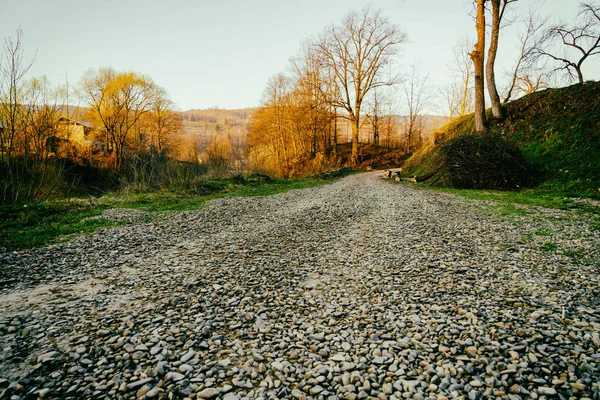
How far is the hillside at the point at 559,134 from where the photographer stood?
13000 mm

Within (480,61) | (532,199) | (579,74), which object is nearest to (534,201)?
(532,199)

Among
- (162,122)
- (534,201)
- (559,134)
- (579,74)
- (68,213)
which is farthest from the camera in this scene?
(162,122)

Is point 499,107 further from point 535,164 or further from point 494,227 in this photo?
point 494,227

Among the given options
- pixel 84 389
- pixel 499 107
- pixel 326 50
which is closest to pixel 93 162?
pixel 326 50

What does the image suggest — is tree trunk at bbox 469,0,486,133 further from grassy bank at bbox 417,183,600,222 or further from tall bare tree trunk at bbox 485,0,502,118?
grassy bank at bbox 417,183,600,222

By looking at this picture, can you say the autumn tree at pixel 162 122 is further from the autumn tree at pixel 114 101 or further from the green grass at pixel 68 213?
the green grass at pixel 68 213

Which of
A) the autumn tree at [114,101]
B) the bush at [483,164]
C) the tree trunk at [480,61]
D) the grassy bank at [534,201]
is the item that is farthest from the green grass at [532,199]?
the autumn tree at [114,101]

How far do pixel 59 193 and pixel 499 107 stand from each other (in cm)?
2634

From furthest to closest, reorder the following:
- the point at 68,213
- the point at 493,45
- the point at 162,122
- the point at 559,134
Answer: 1. the point at 162,122
2. the point at 493,45
3. the point at 559,134
4. the point at 68,213

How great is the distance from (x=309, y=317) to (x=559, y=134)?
18832 millimetres

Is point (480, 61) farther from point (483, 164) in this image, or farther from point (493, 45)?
point (483, 164)

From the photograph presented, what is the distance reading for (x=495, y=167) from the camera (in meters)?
14.6

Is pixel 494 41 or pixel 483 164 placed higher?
pixel 494 41

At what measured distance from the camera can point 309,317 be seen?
4.00 metres
